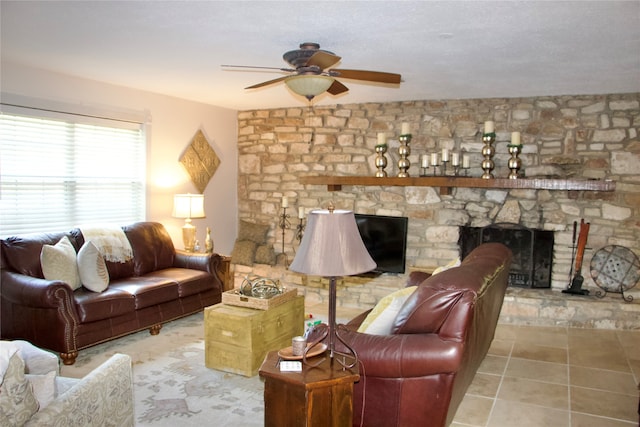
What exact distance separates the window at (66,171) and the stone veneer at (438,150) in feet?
5.70

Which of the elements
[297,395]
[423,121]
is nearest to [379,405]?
[297,395]

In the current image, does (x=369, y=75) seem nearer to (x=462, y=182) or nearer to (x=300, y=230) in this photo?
(x=462, y=182)

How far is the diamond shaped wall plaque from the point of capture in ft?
19.5

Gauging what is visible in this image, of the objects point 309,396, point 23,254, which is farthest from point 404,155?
point 309,396

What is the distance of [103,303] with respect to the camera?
13.0 ft

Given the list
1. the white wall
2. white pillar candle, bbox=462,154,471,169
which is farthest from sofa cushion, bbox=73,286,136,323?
white pillar candle, bbox=462,154,471,169

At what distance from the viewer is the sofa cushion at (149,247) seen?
493 centimetres

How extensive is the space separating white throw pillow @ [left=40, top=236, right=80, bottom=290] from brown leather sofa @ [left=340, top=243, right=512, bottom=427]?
262 centimetres

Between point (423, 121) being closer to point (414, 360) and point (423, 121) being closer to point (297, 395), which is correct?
point (414, 360)

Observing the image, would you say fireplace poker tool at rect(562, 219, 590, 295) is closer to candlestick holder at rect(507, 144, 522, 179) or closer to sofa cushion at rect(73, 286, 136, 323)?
candlestick holder at rect(507, 144, 522, 179)

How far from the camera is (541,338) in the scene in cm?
460

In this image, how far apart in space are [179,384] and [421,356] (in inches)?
75.1

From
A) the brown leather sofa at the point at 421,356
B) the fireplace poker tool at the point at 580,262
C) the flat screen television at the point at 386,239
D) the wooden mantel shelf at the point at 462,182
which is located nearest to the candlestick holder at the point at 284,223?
the wooden mantel shelf at the point at 462,182

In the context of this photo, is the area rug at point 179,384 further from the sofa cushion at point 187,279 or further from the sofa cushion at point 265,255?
the sofa cushion at point 265,255
